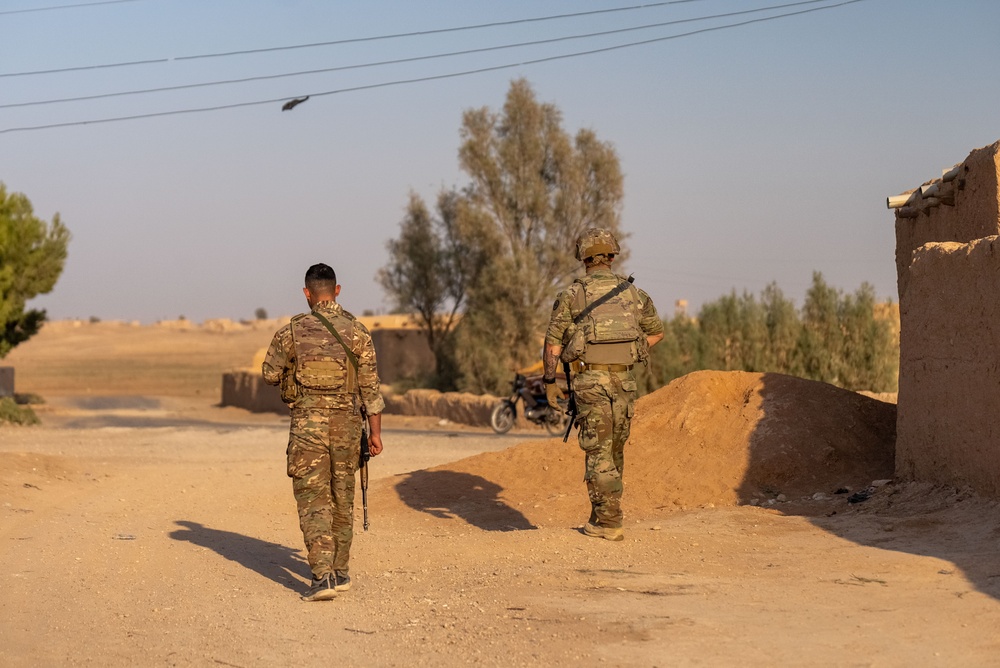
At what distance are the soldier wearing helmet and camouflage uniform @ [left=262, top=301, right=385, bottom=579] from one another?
135 cm

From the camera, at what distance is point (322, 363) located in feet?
22.1

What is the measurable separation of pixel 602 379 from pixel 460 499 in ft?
13.7

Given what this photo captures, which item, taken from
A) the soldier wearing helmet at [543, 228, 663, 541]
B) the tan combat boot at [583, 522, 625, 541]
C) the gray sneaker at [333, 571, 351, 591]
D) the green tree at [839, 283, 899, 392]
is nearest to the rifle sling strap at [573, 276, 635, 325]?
the soldier wearing helmet at [543, 228, 663, 541]

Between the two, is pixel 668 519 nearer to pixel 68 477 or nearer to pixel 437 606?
pixel 437 606

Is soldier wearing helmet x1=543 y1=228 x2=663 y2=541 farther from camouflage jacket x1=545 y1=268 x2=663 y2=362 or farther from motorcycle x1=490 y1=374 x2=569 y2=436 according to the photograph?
motorcycle x1=490 y1=374 x2=569 y2=436

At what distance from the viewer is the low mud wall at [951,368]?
7801 mm

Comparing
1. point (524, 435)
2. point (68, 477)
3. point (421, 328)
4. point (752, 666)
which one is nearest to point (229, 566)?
point (752, 666)

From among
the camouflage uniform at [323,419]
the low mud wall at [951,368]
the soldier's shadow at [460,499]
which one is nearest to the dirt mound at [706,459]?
the soldier's shadow at [460,499]

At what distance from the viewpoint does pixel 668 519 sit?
357 inches

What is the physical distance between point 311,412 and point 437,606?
1.34 meters

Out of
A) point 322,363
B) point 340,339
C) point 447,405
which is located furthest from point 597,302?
Result: point 447,405

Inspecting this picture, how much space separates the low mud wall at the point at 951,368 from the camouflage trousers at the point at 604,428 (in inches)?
93.5

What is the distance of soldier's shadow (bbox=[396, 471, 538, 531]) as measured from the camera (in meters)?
10.3

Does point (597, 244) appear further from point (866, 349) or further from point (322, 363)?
point (866, 349)
